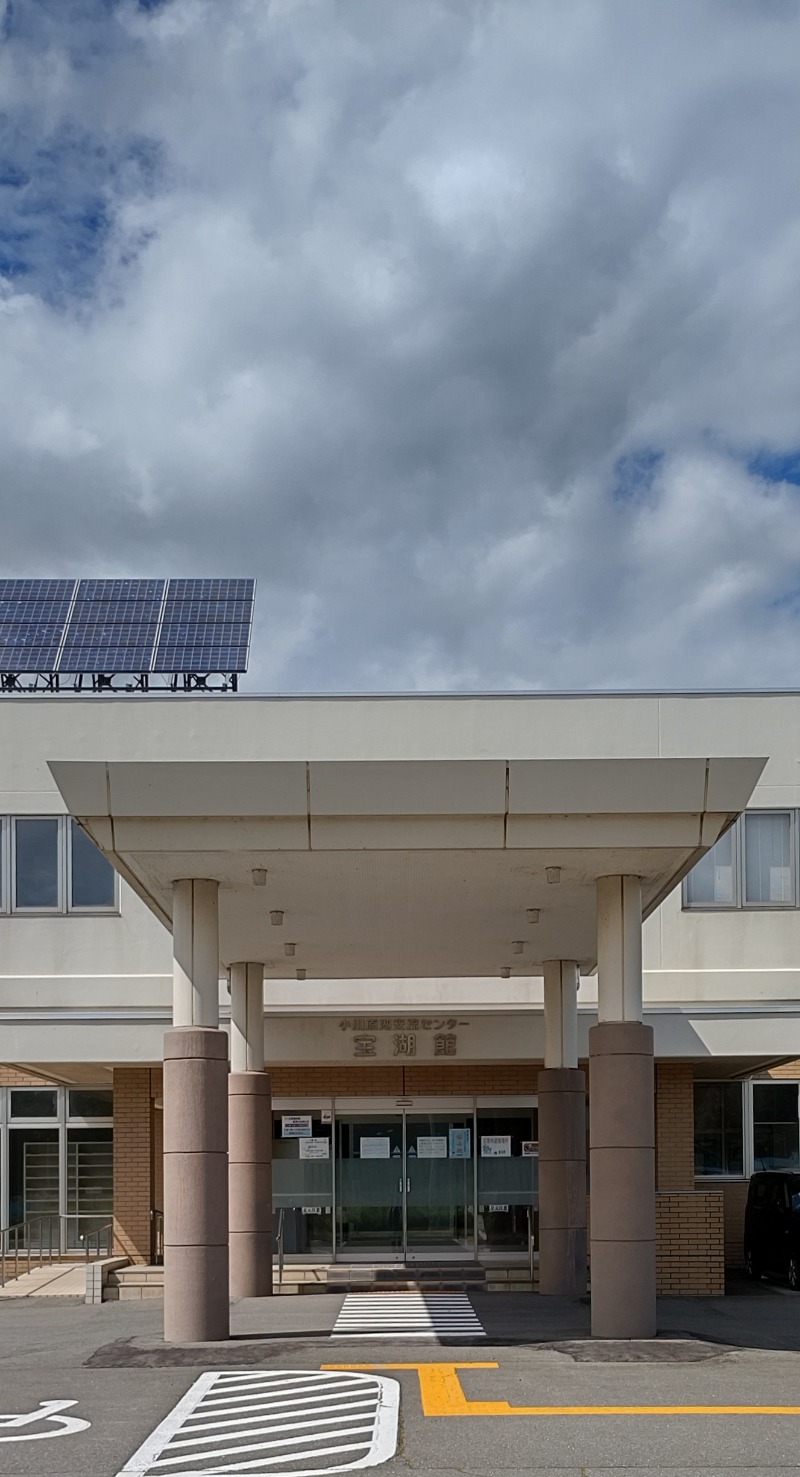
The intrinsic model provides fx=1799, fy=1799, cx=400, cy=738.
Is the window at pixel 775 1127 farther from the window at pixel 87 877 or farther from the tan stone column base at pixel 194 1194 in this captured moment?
the tan stone column base at pixel 194 1194

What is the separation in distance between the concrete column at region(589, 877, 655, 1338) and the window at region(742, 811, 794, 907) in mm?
11365

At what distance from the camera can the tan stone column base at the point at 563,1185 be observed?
22.6 metres

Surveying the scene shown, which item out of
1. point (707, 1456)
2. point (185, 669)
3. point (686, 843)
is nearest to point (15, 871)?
point (185, 669)

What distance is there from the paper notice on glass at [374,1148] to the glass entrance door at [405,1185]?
0.01 metres

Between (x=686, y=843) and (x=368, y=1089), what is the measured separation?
532 inches

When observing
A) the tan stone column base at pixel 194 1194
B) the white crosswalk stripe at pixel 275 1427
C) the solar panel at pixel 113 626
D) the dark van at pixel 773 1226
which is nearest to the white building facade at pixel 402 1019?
the dark van at pixel 773 1226

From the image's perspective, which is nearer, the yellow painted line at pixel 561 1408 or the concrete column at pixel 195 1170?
the yellow painted line at pixel 561 1408

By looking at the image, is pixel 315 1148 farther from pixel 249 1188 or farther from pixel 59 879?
pixel 59 879

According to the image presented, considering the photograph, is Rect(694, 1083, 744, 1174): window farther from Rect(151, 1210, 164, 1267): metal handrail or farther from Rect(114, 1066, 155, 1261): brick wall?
Rect(114, 1066, 155, 1261): brick wall

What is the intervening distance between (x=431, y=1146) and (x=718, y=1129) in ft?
16.2

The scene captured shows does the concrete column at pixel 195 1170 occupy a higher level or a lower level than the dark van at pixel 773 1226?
higher

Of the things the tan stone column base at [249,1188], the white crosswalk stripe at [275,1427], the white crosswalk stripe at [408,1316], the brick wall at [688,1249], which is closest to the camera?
the white crosswalk stripe at [275,1427]

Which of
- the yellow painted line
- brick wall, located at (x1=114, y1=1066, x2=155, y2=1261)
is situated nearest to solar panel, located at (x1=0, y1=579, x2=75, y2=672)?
brick wall, located at (x1=114, y1=1066, x2=155, y2=1261)

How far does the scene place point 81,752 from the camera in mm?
27453
